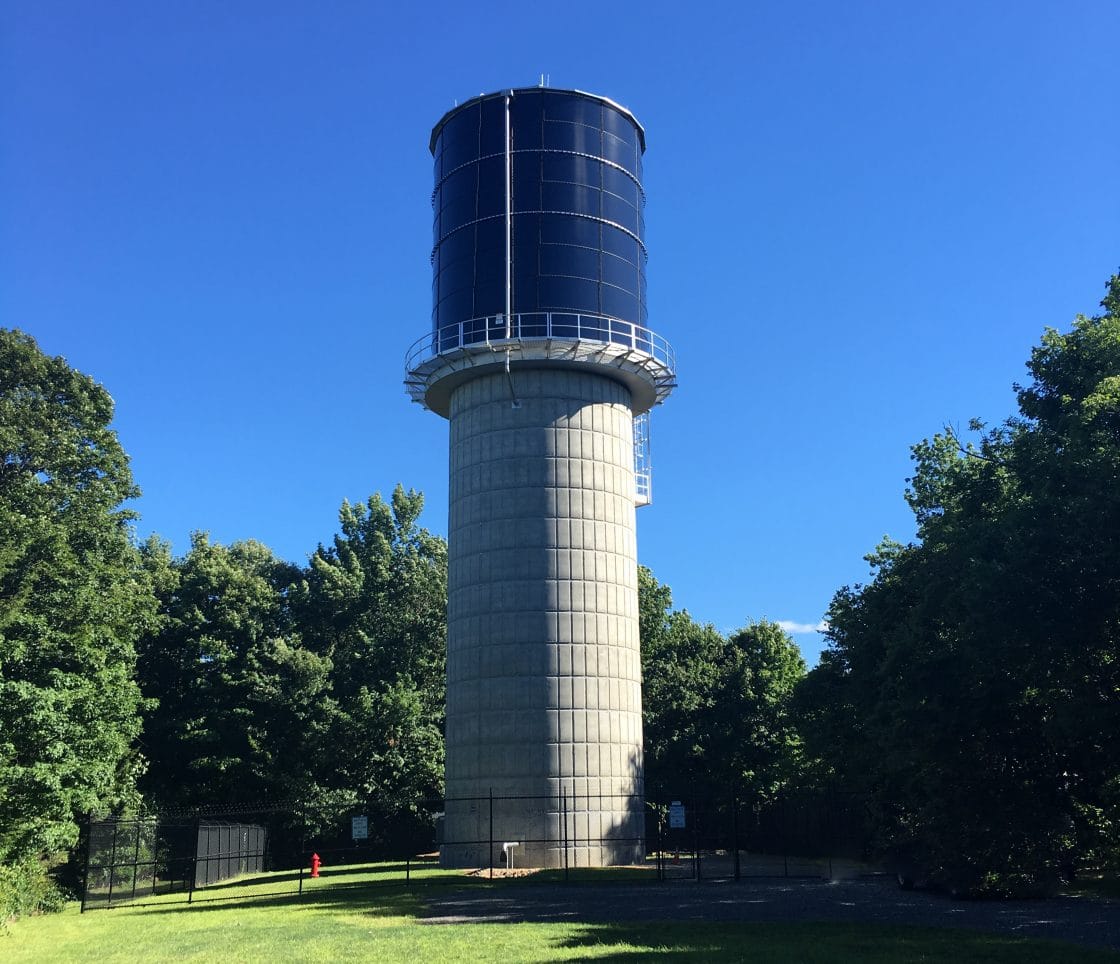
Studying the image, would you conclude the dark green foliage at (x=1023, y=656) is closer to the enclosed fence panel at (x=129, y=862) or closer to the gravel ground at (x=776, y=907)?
the gravel ground at (x=776, y=907)

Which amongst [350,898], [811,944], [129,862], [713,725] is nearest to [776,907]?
[811,944]

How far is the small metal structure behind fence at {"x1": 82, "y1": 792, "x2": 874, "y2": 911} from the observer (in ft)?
102

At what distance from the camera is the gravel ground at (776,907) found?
67.7ft

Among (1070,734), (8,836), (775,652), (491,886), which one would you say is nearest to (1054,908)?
(1070,734)

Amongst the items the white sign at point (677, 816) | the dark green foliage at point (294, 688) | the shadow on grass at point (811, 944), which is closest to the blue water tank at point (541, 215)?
the white sign at point (677, 816)

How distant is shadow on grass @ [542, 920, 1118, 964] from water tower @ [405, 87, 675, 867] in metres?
13.4

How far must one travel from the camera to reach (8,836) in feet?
84.3

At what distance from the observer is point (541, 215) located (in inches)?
1486

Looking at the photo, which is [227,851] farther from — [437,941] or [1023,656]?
[1023,656]

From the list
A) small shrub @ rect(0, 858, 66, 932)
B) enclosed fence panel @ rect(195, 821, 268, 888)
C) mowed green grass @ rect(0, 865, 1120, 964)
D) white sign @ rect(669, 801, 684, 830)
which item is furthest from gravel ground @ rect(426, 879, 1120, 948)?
enclosed fence panel @ rect(195, 821, 268, 888)

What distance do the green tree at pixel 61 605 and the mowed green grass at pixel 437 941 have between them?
10.9ft

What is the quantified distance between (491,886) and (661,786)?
2519 cm

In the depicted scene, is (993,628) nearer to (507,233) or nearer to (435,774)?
(507,233)

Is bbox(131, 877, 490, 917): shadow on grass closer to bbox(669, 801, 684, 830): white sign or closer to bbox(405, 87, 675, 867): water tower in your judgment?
bbox(405, 87, 675, 867): water tower
